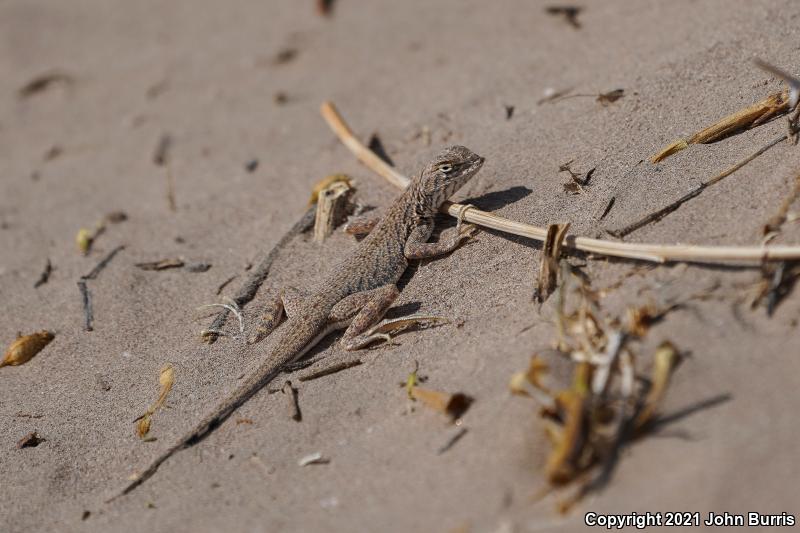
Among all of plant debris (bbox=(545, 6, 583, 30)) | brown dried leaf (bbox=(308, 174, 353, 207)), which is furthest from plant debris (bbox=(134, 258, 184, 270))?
plant debris (bbox=(545, 6, 583, 30))

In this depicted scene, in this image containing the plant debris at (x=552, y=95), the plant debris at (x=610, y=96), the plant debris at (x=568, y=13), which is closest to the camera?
the plant debris at (x=610, y=96)

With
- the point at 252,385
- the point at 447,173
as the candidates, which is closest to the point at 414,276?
the point at 447,173

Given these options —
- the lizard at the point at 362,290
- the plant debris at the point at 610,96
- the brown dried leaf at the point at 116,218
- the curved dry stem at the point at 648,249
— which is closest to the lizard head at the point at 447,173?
the lizard at the point at 362,290

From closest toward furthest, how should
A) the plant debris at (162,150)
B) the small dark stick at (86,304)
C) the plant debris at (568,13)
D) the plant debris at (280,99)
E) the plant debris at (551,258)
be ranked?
the plant debris at (551,258), the small dark stick at (86,304), the plant debris at (568,13), the plant debris at (162,150), the plant debris at (280,99)

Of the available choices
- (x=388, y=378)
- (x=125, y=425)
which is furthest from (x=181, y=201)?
(x=388, y=378)

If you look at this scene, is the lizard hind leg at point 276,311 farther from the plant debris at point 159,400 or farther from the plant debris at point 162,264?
the plant debris at point 162,264

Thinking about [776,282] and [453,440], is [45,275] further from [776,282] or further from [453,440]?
[776,282]
